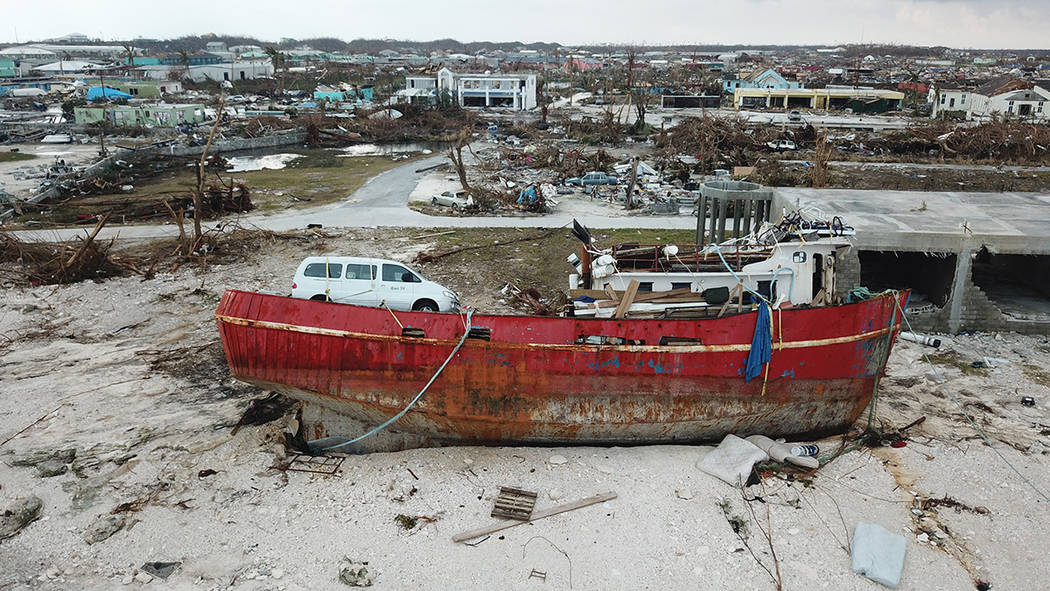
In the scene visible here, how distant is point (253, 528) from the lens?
9.30m

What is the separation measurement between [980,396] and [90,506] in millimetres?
16415

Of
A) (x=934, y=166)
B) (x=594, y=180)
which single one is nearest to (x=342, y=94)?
(x=594, y=180)

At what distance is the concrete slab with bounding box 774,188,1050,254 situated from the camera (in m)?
15.7

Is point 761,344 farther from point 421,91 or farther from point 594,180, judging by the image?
point 421,91

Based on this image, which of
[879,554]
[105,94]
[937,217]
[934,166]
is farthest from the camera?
[105,94]

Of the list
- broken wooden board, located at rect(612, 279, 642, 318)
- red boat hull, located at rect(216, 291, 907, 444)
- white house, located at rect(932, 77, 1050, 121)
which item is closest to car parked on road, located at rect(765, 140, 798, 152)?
white house, located at rect(932, 77, 1050, 121)

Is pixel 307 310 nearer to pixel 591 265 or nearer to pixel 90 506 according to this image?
pixel 90 506

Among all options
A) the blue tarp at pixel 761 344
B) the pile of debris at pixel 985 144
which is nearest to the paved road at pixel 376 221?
the blue tarp at pixel 761 344

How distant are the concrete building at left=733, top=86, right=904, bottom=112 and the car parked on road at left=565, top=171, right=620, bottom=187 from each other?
49.4 metres

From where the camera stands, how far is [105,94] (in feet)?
238

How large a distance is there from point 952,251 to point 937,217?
2.28m

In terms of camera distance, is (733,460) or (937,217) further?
(937,217)

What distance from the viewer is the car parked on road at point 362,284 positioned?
46.6 ft

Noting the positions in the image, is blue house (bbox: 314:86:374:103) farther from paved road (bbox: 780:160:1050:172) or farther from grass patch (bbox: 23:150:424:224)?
paved road (bbox: 780:160:1050:172)
